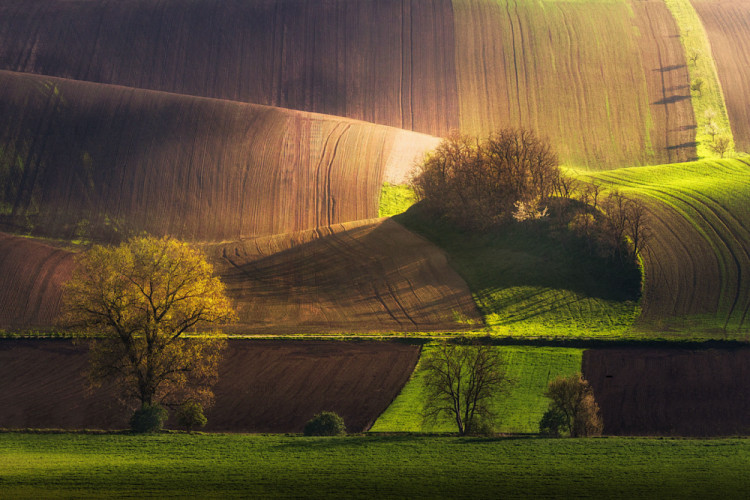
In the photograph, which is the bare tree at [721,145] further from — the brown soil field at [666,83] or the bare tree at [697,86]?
the bare tree at [697,86]

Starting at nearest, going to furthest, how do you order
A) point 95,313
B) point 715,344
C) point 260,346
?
point 95,313, point 715,344, point 260,346

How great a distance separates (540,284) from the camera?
61.0 m

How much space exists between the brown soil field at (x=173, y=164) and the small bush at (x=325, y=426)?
36450mm

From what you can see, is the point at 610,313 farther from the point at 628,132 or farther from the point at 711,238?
the point at 628,132

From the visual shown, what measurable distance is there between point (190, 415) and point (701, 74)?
82.9 m

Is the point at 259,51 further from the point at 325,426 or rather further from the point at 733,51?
the point at 325,426

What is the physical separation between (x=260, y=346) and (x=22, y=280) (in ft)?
67.1

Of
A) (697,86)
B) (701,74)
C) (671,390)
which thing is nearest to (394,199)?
(671,390)

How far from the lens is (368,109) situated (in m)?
94.8

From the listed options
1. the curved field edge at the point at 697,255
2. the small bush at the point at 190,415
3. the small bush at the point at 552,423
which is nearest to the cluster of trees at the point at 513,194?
the curved field edge at the point at 697,255

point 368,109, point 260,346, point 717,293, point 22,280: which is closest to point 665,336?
point 717,293

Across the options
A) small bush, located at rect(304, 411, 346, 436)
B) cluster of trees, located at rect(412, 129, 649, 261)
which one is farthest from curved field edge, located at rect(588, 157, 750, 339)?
small bush, located at rect(304, 411, 346, 436)

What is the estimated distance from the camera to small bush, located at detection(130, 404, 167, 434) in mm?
38688

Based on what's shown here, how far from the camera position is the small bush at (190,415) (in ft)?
131
